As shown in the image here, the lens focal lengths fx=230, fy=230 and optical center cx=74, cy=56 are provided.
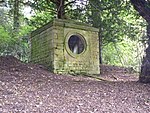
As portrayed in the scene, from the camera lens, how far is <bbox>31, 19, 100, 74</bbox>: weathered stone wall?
26.5ft

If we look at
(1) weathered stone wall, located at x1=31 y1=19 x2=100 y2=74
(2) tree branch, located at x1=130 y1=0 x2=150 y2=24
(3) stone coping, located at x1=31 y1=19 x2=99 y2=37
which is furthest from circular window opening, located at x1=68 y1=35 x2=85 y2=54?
(2) tree branch, located at x1=130 y1=0 x2=150 y2=24

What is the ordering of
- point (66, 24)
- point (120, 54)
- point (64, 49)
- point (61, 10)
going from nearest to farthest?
point (64, 49) < point (66, 24) < point (61, 10) < point (120, 54)

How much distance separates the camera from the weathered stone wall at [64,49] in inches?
318

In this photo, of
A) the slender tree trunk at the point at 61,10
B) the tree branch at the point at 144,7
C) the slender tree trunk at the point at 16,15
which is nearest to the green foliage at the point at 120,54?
the slender tree trunk at the point at 61,10

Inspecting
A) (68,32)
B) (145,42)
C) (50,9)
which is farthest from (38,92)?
(50,9)

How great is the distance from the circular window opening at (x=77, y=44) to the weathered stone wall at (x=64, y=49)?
0.15 metres

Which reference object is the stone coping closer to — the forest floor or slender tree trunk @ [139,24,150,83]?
the forest floor

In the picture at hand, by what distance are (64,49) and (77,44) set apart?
0.85 m

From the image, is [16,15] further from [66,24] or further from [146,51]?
[146,51]

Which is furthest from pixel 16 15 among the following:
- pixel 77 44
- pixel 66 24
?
pixel 77 44

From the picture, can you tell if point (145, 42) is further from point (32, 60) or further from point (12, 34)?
point (12, 34)

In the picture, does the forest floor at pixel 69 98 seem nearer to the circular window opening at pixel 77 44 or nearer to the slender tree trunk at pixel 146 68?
the slender tree trunk at pixel 146 68

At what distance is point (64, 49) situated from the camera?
8.21 meters

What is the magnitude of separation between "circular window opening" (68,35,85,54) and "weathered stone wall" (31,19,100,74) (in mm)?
147
